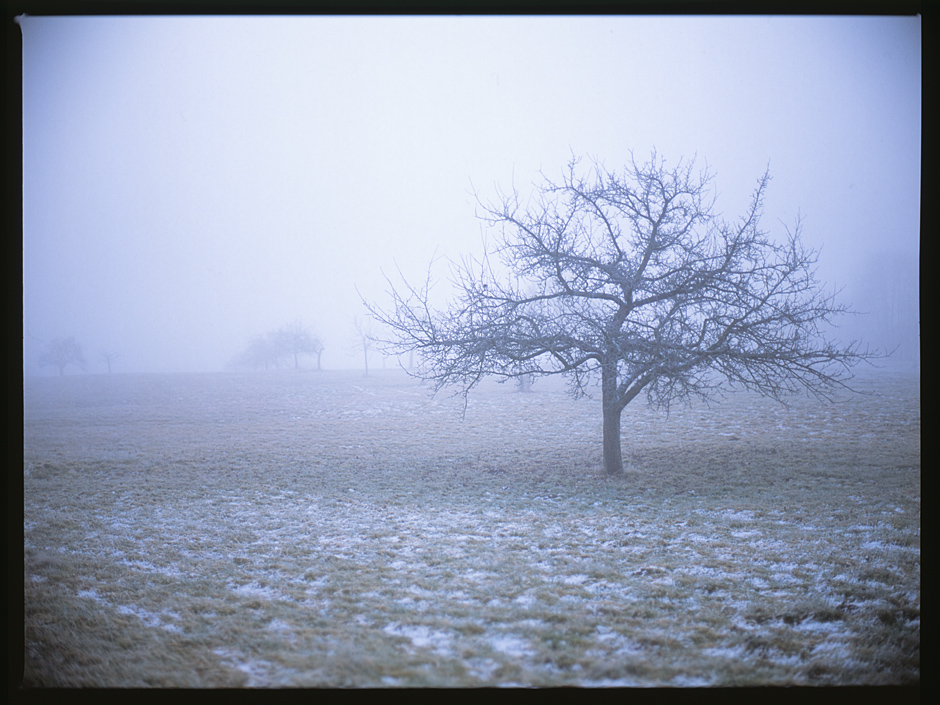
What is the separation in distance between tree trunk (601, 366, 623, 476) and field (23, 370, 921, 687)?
205mm

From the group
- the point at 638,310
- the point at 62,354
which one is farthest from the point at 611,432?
the point at 62,354

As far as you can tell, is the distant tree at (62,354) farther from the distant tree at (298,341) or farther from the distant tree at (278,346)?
the distant tree at (298,341)

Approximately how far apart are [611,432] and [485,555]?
2836mm

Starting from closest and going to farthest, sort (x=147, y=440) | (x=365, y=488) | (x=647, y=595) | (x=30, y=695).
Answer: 1. (x=30, y=695)
2. (x=647, y=595)
3. (x=365, y=488)
4. (x=147, y=440)

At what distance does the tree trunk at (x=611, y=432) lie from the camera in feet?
19.8

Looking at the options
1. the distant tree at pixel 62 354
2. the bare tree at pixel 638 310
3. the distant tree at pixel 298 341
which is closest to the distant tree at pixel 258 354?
the distant tree at pixel 298 341

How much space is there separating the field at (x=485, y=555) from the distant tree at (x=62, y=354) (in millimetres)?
1620

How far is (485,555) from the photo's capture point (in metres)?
4.15

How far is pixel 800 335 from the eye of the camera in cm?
543

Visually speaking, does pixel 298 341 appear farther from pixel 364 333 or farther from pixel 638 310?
pixel 638 310
